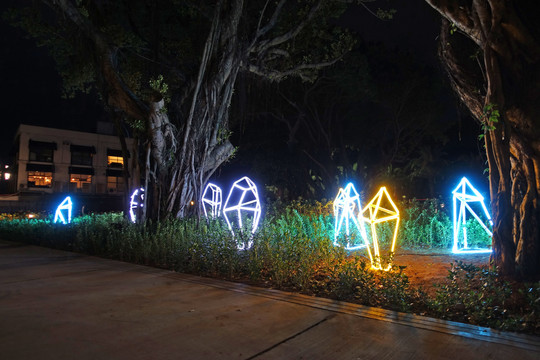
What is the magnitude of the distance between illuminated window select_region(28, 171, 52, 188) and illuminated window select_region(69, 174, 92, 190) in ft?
6.60

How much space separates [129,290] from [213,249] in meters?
1.74

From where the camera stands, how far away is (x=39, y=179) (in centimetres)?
3769

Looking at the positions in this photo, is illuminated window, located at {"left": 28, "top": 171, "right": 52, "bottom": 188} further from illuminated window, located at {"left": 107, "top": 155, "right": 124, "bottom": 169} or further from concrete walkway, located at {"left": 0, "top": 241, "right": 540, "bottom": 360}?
concrete walkway, located at {"left": 0, "top": 241, "right": 540, "bottom": 360}

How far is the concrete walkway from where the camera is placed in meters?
3.40

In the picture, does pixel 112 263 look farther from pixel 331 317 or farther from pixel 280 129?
pixel 280 129

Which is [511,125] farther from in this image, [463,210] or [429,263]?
[463,210]

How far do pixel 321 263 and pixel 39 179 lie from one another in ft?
126

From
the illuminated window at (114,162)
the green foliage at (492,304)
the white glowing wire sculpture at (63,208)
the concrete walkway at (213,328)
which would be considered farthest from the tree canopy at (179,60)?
the illuminated window at (114,162)

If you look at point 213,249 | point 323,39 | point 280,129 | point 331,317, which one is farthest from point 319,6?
point 280,129

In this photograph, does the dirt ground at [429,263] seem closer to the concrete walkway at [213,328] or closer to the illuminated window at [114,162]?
the concrete walkway at [213,328]

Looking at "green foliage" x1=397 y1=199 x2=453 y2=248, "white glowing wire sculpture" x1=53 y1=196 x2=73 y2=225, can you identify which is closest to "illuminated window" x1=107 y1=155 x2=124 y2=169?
"white glowing wire sculpture" x1=53 y1=196 x2=73 y2=225

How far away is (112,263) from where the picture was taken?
26.3ft

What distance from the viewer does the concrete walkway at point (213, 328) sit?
11.1 feet

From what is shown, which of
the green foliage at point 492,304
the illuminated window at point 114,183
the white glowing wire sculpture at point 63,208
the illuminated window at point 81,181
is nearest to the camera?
the green foliage at point 492,304
